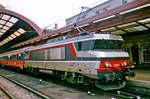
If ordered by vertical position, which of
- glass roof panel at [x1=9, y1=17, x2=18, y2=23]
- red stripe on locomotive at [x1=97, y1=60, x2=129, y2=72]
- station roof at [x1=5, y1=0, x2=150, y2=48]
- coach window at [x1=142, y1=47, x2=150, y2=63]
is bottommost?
red stripe on locomotive at [x1=97, y1=60, x2=129, y2=72]

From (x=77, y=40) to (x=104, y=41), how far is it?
1620 mm

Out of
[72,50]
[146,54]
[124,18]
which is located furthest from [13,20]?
[72,50]

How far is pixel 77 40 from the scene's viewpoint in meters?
14.9

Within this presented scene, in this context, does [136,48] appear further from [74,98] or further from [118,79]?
[74,98]

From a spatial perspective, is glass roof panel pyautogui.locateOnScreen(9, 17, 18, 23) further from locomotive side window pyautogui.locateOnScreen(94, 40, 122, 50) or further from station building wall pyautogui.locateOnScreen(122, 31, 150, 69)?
locomotive side window pyautogui.locateOnScreen(94, 40, 122, 50)

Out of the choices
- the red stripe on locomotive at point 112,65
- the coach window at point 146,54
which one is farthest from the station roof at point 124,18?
the red stripe on locomotive at point 112,65

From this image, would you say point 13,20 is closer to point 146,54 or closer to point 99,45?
point 146,54

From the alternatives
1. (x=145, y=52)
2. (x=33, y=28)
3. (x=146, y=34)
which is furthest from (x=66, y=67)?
(x=33, y=28)

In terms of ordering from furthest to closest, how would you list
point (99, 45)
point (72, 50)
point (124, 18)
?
1. point (124, 18)
2. point (72, 50)
3. point (99, 45)

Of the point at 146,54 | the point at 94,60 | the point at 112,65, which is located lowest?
the point at 112,65

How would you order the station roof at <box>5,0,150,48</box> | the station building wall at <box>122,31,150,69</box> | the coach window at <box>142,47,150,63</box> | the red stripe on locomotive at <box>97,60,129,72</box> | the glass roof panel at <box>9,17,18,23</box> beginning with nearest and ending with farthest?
the red stripe on locomotive at <box>97,60,129,72</box> → the station roof at <box>5,0,150,48</box> → the station building wall at <box>122,31,150,69</box> → the coach window at <box>142,47,150,63</box> → the glass roof panel at <box>9,17,18,23</box>

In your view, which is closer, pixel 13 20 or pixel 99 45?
pixel 99 45

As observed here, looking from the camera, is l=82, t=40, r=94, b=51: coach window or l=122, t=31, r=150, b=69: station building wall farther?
l=122, t=31, r=150, b=69: station building wall

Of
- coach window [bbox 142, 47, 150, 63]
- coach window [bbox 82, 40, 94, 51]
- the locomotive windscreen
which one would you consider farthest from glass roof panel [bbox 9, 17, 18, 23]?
coach window [bbox 82, 40, 94, 51]
